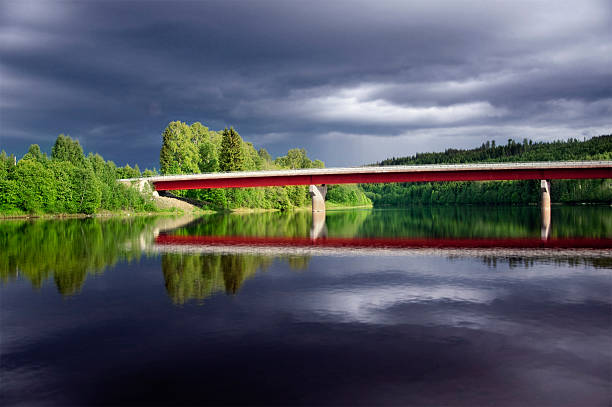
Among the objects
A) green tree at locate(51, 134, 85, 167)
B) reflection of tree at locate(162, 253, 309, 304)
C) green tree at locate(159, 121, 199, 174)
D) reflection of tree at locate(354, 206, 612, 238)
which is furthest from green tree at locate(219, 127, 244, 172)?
reflection of tree at locate(162, 253, 309, 304)

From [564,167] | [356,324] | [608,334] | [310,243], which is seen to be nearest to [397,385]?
[356,324]

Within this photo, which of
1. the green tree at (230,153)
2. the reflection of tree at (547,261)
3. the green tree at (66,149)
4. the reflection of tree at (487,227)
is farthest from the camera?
the green tree at (66,149)

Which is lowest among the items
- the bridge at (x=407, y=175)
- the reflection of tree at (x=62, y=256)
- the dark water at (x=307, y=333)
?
the dark water at (x=307, y=333)

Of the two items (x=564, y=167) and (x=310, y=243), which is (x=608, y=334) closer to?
(x=310, y=243)

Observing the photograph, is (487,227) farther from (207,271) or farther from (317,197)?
(317,197)

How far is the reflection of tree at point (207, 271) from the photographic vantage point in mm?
19859

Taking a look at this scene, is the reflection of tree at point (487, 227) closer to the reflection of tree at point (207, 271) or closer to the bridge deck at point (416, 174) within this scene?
the bridge deck at point (416, 174)

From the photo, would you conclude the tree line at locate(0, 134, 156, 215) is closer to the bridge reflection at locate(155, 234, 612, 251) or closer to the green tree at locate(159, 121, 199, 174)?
the green tree at locate(159, 121, 199, 174)

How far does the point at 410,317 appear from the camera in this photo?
50.7 feet

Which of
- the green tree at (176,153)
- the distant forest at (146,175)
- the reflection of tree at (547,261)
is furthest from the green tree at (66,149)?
the reflection of tree at (547,261)

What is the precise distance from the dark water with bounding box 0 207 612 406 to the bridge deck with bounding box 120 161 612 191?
69.8m

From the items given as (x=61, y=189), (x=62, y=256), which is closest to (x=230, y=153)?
(x=61, y=189)

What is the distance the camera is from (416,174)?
9756cm

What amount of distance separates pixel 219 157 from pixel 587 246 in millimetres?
115684
